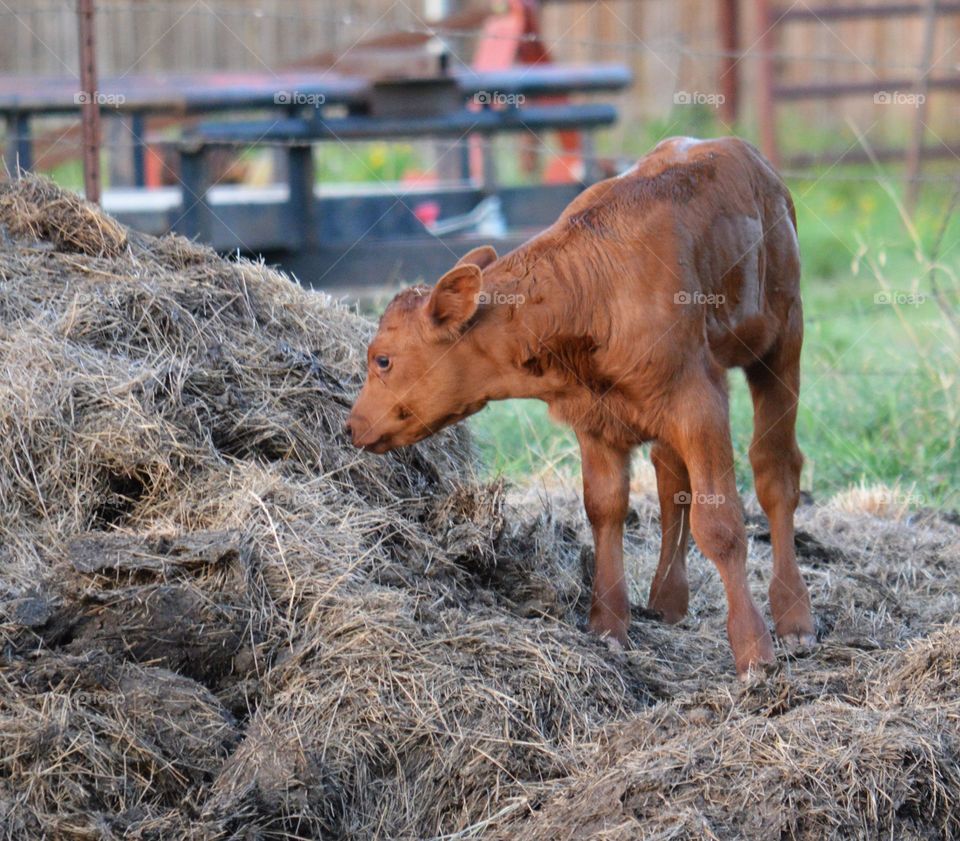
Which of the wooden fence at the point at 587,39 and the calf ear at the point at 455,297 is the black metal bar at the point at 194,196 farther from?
the wooden fence at the point at 587,39

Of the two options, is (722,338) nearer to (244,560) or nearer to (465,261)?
(465,261)

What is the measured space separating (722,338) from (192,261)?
2.15m

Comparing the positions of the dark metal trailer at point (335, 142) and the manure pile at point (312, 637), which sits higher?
the dark metal trailer at point (335, 142)

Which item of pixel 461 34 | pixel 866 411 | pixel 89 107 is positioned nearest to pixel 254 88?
pixel 461 34

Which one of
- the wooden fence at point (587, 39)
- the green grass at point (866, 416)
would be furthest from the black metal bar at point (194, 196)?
the wooden fence at point (587, 39)

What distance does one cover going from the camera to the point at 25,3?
21500 millimetres

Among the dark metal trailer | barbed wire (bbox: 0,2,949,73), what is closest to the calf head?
barbed wire (bbox: 0,2,949,73)

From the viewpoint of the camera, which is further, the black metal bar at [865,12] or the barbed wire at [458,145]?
the black metal bar at [865,12]

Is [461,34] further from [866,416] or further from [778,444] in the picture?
[778,444]

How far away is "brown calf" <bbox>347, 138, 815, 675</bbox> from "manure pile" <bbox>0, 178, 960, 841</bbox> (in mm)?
260

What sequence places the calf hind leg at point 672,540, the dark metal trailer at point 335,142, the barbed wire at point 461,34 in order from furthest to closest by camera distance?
the dark metal trailer at point 335,142, the barbed wire at point 461,34, the calf hind leg at point 672,540

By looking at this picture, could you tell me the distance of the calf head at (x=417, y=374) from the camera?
15.7 ft

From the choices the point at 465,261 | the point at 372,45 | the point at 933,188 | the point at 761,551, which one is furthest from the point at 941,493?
the point at 933,188

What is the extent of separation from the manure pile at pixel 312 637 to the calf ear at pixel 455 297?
0.66 metres
